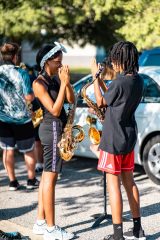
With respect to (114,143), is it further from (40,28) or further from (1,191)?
(40,28)

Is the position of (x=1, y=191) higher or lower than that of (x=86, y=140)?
lower

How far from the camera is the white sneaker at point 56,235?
486 centimetres

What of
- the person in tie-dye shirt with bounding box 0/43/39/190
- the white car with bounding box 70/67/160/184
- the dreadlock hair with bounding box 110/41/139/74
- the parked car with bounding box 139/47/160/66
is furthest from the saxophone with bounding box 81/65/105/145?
the parked car with bounding box 139/47/160/66

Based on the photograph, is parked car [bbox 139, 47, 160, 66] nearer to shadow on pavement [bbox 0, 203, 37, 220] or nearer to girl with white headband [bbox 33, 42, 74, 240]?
shadow on pavement [bbox 0, 203, 37, 220]

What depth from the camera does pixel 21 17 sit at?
1155 cm

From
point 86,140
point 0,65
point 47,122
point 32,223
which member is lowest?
point 32,223

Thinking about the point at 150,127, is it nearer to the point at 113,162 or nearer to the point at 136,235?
the point at 136,235

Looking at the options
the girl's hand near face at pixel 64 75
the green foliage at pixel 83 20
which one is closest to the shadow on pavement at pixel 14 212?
the girl's hand near face at pixel 64 75

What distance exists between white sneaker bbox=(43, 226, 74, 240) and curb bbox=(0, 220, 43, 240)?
0.09 metres

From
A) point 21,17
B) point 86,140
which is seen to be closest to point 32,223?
point 86,140

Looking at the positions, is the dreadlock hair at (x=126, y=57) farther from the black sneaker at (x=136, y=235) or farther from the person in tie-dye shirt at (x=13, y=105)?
the person in tie-dye shirt at (x=13, y=105)

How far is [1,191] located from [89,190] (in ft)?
3.59

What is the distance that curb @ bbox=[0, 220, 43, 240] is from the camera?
4996 mm

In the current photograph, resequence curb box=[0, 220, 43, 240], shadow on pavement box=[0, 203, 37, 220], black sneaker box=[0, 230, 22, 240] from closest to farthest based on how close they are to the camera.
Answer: black sneaker box=[0, 230, 22, 240] → curb box=[0, 220, 43, 240] → shadow on pavement box=[0, 203, 37, 220]
